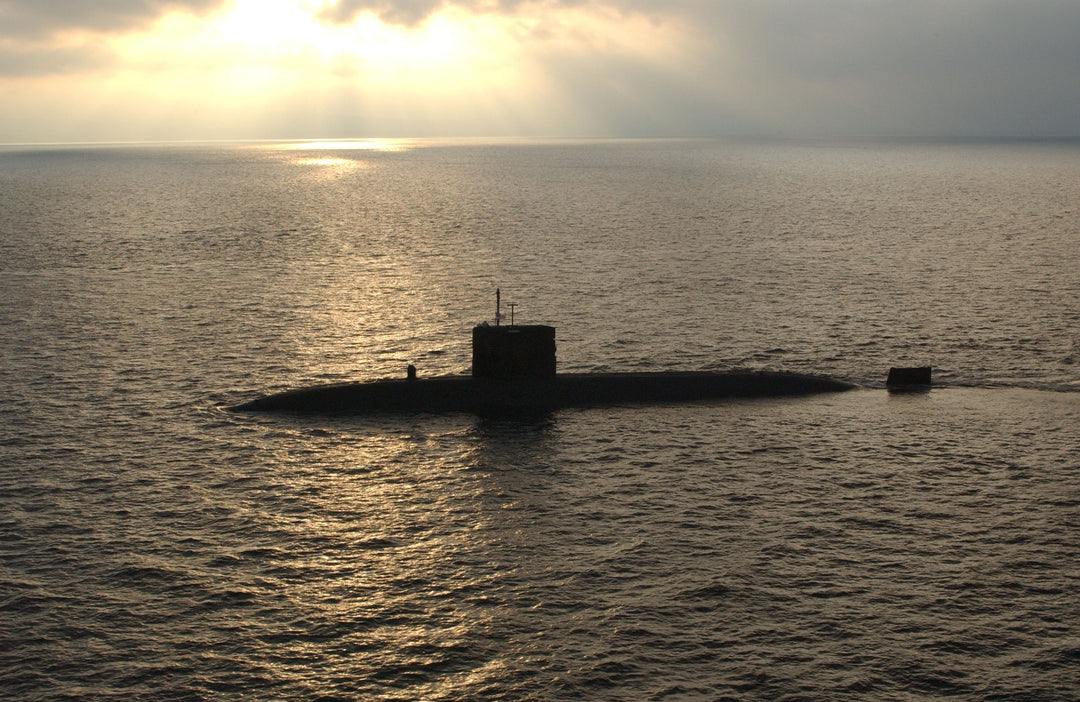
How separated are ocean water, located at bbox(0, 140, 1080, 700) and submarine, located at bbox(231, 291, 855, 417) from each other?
1508 millimetres

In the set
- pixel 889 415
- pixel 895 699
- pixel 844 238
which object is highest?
pixel 844 238

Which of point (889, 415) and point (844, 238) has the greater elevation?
point (844, 238)

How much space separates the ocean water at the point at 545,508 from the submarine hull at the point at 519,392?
1.39 metres

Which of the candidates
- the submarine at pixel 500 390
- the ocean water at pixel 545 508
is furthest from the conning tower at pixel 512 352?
the ocean water at pixel 545 508

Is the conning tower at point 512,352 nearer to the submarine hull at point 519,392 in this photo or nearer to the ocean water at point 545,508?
the submarine hull at point 519,392

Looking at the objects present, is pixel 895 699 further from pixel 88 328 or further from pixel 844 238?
pixel 844 238

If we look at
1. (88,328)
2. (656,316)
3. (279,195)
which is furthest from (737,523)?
(279,195)

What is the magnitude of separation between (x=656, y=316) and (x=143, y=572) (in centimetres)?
4235

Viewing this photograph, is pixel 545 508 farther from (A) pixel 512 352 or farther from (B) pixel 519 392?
(A) pixel 512 352

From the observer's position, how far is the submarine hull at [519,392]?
144ft

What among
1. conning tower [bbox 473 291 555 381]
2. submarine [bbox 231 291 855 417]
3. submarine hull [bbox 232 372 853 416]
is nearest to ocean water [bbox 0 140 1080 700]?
submarine hull [bbox 232 372 853 416]

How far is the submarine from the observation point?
4384 cm

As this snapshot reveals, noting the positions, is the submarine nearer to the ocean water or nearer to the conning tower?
the conning tower

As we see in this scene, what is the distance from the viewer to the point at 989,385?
160 feet
